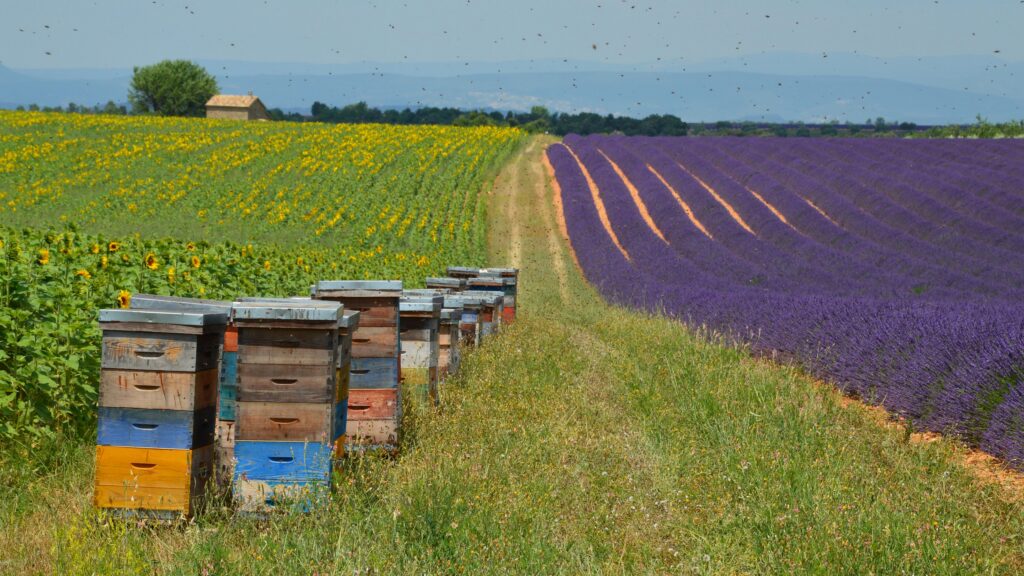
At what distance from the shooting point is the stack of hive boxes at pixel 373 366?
7.98 meters

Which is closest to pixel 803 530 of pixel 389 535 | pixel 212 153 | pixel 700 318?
pixel 389 535

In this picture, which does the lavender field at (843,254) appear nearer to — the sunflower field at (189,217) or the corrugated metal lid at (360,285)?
the corrugated metal lid at (360,285)

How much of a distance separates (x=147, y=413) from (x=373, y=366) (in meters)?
2.31

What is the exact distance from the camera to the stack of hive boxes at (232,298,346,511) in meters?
6.21

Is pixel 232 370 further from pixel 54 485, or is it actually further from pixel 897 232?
pixel 897 232

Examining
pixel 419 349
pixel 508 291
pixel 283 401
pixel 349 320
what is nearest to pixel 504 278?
pixel 508 291

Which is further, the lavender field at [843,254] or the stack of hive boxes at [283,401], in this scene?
the lavender field at [843,254]

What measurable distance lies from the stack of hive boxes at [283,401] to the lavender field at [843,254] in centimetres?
596

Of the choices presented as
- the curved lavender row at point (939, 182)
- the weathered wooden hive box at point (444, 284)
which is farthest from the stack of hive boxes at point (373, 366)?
the curved lavender row at point (939, 182)

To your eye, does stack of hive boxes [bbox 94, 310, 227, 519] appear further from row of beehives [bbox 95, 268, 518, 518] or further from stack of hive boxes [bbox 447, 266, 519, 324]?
stack of hive boxes [bbox 447, 266, 519, 324]

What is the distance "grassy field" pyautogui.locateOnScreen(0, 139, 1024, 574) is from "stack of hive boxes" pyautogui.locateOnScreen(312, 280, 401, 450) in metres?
0.27

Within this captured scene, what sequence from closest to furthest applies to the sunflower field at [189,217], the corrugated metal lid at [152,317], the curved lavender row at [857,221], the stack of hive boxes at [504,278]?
the corrugated metal lid at [152,317] < the sunflower field at [189,217] < the stack of hive boxes at [504,278] < the curved lavender row at [857,221]

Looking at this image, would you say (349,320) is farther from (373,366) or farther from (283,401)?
(373,366)

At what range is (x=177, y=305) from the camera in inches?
259
